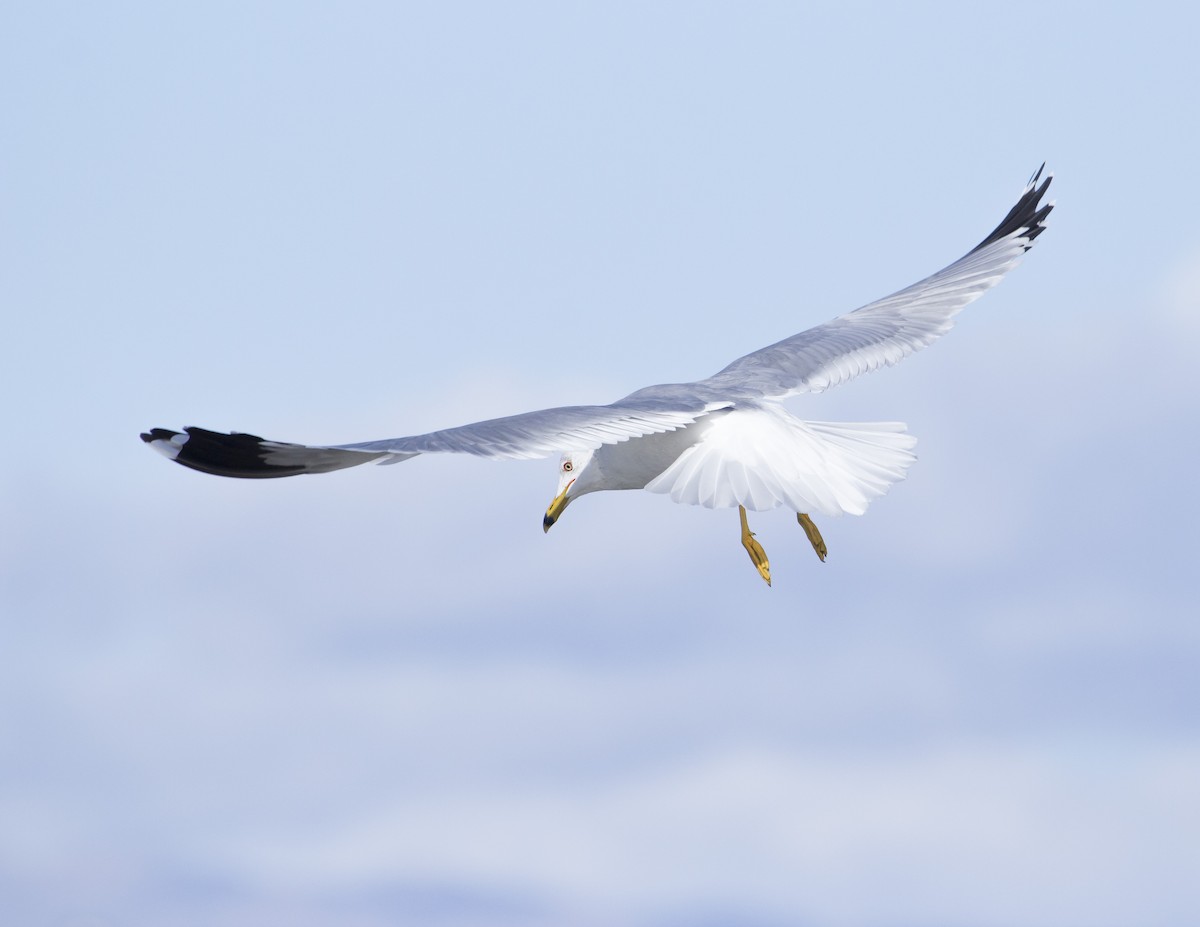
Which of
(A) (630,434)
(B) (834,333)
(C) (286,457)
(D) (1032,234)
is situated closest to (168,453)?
(C) (286,457)

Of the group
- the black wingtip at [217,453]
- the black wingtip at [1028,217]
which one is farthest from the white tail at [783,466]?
the black wingtip at [1028,217]

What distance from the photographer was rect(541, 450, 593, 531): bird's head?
29.9ft

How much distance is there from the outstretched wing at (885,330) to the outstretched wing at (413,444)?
1.34 m

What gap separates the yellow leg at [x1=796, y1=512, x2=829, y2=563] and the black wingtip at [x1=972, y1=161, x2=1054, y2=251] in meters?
3.55

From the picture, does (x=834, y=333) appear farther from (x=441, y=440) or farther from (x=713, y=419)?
(x=441, y=440)

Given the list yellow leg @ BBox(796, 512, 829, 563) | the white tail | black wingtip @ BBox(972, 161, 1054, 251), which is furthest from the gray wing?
black wingtip @ BBox(972, 161, 1054, 251)

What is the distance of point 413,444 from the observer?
750cm

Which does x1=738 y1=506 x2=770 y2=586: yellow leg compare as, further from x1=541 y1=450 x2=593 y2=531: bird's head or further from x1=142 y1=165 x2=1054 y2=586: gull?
x1=541 y1=450 x2=593 y2=531: bird's head

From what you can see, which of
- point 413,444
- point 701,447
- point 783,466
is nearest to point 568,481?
point 701,447

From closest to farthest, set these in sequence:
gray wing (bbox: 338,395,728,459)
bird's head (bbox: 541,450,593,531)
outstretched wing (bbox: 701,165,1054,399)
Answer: gray wing (bbox: 338,395,728,459) < bird's head (bbox: 541,450,593,531) < outstretched wing (bbox: 701,165,1054,399)

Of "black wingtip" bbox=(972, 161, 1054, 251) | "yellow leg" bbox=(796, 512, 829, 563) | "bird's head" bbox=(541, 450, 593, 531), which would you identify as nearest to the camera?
"bird's head" bbox=(541, 450, 593, 531)

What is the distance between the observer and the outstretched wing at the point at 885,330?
9.96m

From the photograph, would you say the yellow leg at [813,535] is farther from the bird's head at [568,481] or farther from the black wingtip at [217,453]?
the black wingtip at [217,453]

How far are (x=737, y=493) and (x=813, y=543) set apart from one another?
1.76 metres
